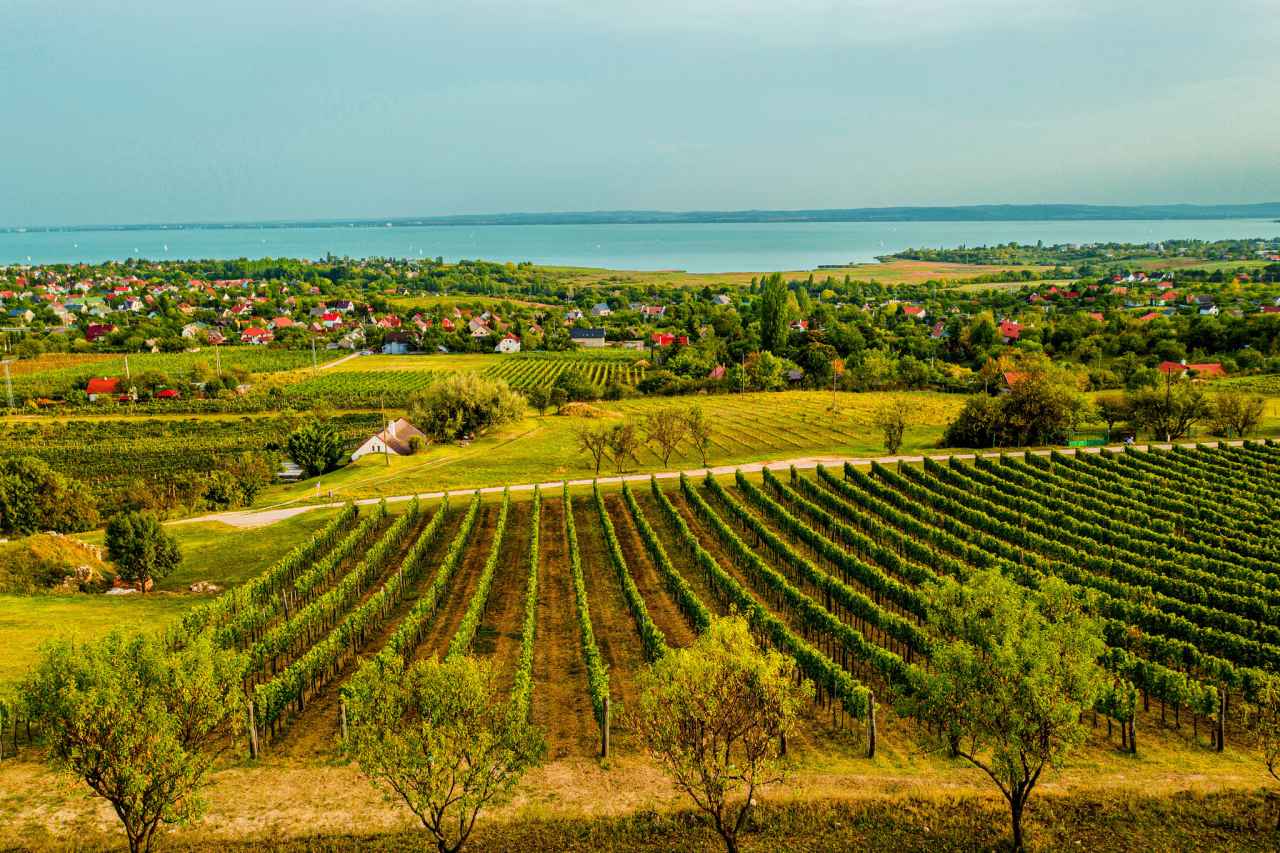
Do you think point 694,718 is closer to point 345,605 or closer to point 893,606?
point 893,606

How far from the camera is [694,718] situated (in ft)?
59.2

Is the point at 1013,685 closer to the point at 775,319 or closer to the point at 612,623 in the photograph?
the point at 612,623

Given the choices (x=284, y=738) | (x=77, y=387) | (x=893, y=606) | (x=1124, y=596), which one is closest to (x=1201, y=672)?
(x=1124, y=596)

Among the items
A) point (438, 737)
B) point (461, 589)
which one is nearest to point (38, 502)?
point (461, 589)

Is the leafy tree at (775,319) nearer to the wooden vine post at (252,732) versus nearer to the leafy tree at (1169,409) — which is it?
the leafy tree at (1169,409)

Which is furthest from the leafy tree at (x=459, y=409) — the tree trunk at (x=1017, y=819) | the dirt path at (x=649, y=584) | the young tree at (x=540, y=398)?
the tree trunk at (x=1017, y=819)

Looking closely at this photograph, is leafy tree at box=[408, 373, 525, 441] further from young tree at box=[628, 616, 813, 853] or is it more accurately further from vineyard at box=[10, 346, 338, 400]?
young tree at box=[628, 616, 813, 853]

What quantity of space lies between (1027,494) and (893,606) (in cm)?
1910

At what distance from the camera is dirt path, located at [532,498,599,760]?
25000 mm

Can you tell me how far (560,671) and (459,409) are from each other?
165ft

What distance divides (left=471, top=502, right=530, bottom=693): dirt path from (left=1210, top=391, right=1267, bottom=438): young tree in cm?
5564

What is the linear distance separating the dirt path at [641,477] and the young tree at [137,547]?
9776mm

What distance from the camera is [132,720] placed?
17719mm

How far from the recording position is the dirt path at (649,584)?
33.3 m
